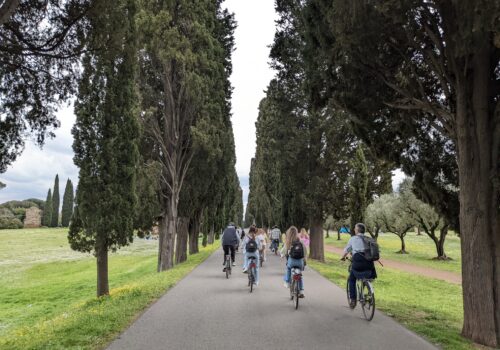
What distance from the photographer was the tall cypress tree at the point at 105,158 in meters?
13.3

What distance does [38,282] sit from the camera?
91.8 feet

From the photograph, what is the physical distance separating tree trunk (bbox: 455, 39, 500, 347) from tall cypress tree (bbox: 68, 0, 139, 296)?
370 inches

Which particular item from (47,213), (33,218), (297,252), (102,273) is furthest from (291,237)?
(33,218)

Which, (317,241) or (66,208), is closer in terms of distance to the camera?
(317,241)

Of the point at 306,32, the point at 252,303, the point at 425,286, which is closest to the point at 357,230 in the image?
the point at 252,303

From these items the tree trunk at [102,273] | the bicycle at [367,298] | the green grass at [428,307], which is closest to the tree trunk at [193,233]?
the green grass at [428,307]

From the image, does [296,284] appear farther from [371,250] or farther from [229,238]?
[229,238]

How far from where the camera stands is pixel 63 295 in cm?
2225

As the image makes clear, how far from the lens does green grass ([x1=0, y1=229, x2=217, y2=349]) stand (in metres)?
7.25

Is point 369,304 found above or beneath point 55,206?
beneath

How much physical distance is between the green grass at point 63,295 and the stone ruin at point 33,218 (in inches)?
1158

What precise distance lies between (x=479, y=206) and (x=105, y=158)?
10.6 metres

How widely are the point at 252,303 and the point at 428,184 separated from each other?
5025 millimetres

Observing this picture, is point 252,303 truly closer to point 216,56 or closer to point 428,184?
point 428,184
